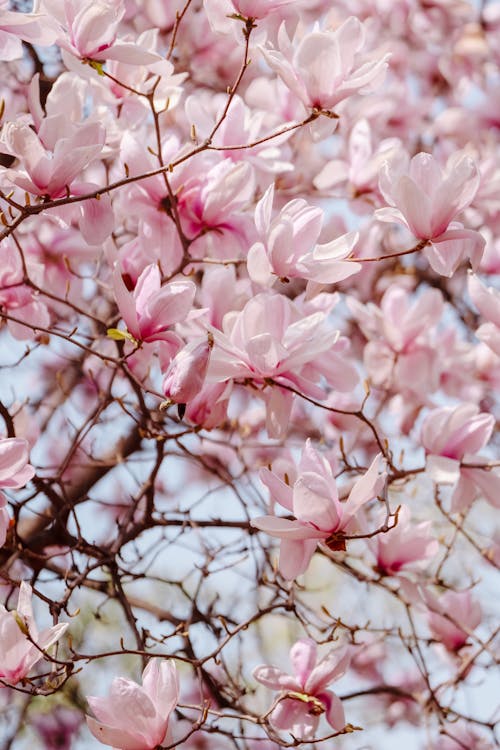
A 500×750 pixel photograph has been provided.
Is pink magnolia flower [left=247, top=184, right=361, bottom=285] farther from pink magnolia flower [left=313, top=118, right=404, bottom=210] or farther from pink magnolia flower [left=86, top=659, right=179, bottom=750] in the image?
pink magnolia flower [left=313, top=118, right=404, bottom=210]

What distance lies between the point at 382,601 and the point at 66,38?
2.56 metres

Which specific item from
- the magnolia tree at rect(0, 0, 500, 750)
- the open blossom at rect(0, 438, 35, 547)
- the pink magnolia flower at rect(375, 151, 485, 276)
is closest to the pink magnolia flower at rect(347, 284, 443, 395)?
the magnolia tree at rect(0, 0, 500, 750)

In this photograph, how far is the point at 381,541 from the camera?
1591 mm

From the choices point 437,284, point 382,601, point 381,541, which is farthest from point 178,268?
point 382,601

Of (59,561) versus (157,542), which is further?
(59,561)

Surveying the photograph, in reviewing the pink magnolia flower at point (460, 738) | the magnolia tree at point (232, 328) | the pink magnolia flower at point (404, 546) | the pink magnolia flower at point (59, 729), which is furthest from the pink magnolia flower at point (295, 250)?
the pink magnolia flower at point (59, 729)

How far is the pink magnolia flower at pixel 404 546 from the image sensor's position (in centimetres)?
158

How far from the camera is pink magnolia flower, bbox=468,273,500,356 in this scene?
1499 mm

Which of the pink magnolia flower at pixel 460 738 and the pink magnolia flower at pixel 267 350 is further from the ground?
the pink magnolia flower at pixel 267 350

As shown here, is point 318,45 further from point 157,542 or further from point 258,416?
point 258,416

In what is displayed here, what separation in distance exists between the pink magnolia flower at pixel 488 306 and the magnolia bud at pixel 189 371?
19.3 inches

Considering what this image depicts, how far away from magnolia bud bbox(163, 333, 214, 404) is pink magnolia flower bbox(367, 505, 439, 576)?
504 mm

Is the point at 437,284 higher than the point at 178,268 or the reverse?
the reverse

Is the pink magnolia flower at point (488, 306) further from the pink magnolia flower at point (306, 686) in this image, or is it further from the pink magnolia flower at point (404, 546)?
the pink magnolia flower at point (306, 686)
